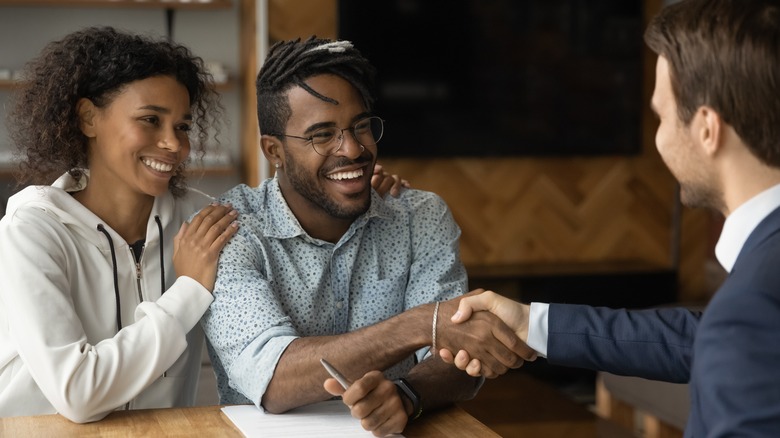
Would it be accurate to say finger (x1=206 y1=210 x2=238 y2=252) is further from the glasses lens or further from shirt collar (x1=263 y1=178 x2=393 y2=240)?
the glasses lens

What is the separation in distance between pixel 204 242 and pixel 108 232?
0.69 feet

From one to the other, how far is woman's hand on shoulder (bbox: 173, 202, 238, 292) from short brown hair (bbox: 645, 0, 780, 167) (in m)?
0.95

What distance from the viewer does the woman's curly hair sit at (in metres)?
2.04

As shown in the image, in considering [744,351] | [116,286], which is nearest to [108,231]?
[116,286]

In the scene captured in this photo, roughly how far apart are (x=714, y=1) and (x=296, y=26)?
3.65m

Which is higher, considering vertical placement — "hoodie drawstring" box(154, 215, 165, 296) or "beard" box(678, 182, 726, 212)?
"beard" box(678, 182, 726, 212)

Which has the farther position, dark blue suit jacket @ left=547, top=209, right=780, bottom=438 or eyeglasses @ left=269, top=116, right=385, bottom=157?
eyeglasses @ left=269, top=116, right=385, bottom=157

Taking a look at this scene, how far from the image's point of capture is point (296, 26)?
476cm

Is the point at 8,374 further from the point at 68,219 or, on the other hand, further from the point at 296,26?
the point at 296,26

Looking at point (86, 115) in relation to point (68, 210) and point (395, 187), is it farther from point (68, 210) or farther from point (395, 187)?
point (395, 187)

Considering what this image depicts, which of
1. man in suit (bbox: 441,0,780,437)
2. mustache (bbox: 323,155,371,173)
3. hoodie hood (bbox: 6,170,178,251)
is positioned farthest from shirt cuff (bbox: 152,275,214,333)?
man in suit (bbox: 441,0,780,437)

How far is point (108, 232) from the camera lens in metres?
1.99

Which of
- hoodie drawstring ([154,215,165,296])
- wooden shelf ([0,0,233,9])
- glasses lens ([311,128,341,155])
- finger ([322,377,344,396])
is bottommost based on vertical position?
finger ([322,377,344,396])

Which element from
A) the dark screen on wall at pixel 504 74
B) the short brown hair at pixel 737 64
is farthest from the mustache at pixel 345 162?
the dark screen on wall at pixel 504 74
